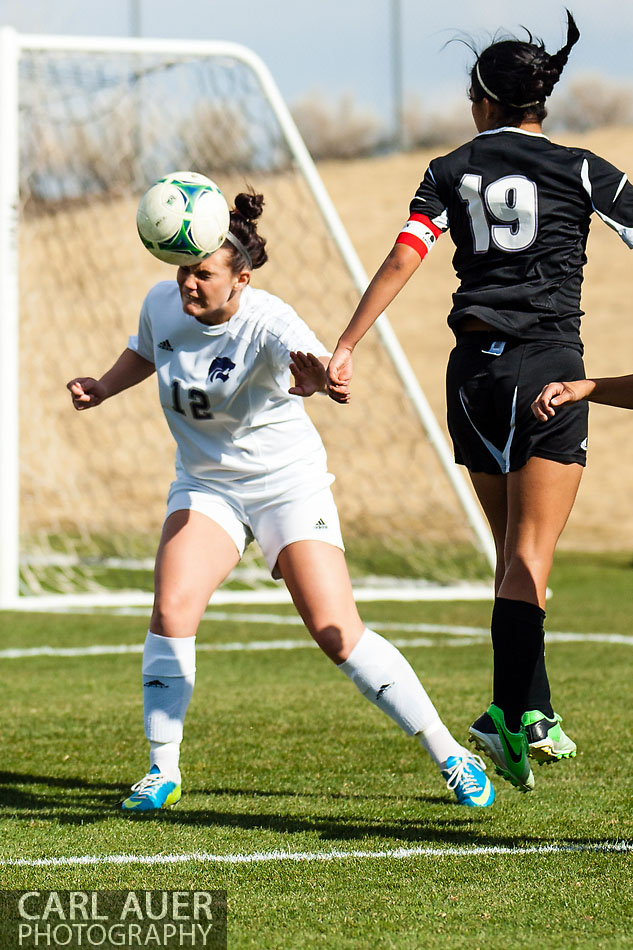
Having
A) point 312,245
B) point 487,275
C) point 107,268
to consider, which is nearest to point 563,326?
point 487,275

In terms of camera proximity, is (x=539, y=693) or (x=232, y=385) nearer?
(x=539, y=693)

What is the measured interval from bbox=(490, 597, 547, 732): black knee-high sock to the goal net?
618 cm

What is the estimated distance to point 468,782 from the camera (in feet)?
15.2

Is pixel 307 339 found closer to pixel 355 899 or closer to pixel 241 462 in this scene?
pixel 241 462

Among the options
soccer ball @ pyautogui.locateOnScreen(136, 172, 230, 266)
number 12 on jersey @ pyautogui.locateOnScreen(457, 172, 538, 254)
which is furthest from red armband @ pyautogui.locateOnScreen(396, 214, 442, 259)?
soccer ball @ pyautogui.locateOnScreen(136, 172, 230, 266)

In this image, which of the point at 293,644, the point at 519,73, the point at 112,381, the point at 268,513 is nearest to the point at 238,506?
the point at 268,513

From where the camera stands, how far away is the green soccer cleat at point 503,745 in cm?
396

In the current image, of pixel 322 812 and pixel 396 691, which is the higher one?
pixel 396 691

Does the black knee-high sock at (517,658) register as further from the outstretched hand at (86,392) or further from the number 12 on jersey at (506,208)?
the outstretched hand at (86,392)

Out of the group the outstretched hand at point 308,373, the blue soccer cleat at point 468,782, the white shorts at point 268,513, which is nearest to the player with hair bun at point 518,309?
the outstretched hand at point 308,373

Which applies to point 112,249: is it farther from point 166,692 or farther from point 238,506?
point 166,692

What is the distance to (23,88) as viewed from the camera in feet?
36.9

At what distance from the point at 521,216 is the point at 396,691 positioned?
1.62m

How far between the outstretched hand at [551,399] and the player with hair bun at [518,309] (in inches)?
10.2
